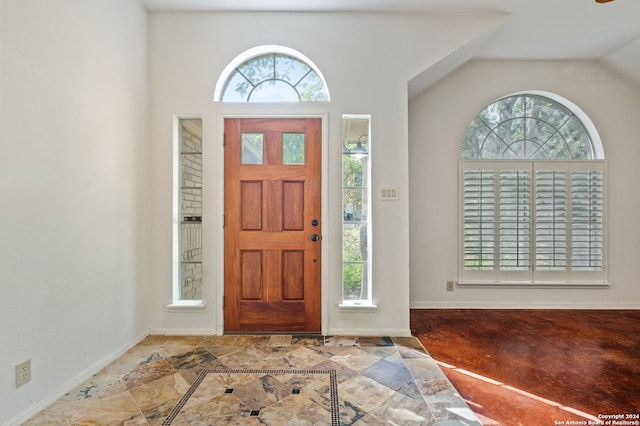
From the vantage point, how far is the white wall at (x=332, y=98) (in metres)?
2.90

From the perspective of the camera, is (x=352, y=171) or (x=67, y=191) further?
(x=352, y=171)

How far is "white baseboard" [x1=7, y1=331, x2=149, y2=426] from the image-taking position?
1.69 m

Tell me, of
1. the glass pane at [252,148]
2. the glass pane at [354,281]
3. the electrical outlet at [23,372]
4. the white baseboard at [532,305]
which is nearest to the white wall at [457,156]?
the white baseboard at [532,305]

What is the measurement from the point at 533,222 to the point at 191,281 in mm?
4003

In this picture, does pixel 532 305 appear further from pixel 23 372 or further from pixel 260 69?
pixel 23 372

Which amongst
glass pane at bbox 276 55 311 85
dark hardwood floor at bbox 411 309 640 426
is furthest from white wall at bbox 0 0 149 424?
dark hardwood floor at bbox 411 309 640 426

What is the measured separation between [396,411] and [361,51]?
116 inches

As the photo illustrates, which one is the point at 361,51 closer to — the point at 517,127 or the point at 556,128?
the point at 517,127

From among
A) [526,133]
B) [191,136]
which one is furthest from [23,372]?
[526,133]

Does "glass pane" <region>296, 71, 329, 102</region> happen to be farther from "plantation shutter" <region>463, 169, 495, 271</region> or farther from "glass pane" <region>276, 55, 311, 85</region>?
"plantation shutter" <region>463, 169, 495, 271</region>

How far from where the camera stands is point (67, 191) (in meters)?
1.99

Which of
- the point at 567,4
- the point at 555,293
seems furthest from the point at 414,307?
the point at 567,4

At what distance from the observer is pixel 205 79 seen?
9.59ft

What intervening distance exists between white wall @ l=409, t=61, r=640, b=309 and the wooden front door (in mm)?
1501
